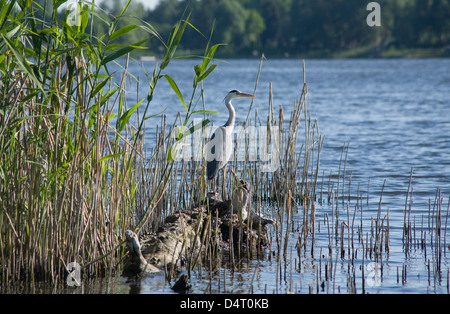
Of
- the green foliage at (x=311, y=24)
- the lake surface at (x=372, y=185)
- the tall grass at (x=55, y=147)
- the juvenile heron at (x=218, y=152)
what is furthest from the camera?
the green foliage at (x=311, y=24)

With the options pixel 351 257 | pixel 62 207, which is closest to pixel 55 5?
pixel 62 207

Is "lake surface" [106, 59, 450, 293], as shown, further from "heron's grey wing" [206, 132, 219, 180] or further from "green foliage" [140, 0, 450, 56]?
"green foliage" [140, 0, 450, 56]

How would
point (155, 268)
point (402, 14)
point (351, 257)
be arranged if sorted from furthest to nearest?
point (402, 14), point (351, 257), point (155, 268)

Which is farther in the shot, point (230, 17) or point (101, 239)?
point (230, 17)

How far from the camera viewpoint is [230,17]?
221 ft

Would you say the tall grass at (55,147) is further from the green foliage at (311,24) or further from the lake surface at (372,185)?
the green foliage at (311,24)

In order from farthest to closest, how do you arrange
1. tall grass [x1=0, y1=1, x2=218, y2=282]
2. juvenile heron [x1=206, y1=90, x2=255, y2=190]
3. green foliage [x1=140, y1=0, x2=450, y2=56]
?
green foliage [x1=140, y1=0, x2=450, y2=56] → juvenile heron [x1=206, y1=90, x2=255, y2=190] → tall grass [x1=0, y1=1, x2=218, y2=282]

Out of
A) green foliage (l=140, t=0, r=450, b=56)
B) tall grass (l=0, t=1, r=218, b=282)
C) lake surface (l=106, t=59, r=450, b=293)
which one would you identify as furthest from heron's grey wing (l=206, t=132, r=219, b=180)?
green foliage (l=140, t=0, r=450, b=56)

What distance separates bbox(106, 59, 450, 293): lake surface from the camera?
14.4ft

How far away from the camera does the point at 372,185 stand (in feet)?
28.2

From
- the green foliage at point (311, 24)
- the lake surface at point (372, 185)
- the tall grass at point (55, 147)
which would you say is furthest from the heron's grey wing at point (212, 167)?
the green foliage at point (311, 24)

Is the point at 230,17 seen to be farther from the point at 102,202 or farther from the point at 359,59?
the point at 102,202

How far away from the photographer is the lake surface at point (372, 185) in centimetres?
438

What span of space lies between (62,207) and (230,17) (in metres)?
65.7
